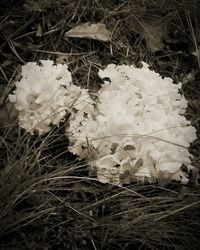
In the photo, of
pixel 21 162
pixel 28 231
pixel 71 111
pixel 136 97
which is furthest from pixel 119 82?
pixel 28 231

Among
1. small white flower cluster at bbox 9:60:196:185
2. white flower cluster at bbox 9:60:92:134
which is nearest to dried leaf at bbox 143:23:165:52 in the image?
small white flower cluster at bbox 9:60:196:185

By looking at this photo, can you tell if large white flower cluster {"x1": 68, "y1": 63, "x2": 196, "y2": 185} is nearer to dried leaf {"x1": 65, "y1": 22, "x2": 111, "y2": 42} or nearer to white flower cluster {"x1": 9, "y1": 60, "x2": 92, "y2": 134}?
white flower cluster {"x1": 9, "y1": 60, "x2": 92, "y2": 134}

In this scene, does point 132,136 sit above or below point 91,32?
below

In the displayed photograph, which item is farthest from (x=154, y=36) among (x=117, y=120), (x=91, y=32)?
(x=117, y=120)

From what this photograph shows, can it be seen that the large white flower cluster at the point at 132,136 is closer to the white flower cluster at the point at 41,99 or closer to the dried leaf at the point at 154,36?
the white flower cluster at the point at 41,99

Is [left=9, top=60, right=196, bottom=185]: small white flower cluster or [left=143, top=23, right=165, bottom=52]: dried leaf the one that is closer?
[left=9, top=60, right=196, bottom=185]: small white flower cluster

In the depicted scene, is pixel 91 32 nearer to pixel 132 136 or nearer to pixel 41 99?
pixel 41 99

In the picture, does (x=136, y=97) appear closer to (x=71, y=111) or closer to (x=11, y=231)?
(x=71, y=111)

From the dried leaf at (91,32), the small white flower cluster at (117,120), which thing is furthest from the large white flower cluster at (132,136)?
the dried leaf at (91,32)
